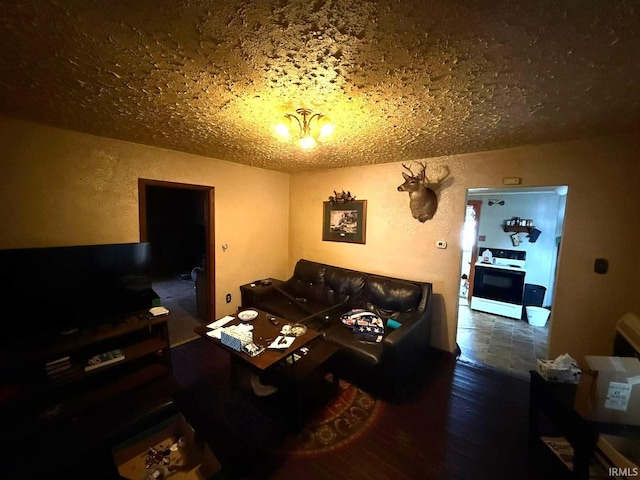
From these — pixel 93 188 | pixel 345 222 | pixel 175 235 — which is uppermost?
pixel 93 188

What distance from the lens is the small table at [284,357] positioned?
1.74m

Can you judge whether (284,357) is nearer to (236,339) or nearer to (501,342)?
(236,339)

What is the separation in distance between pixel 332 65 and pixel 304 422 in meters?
2.42

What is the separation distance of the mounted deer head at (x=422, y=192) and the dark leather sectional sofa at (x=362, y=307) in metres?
0.87

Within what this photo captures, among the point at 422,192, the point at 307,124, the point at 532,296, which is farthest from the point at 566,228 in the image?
the point at 307,124

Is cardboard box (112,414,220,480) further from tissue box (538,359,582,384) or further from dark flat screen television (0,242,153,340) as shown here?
tissue box (538,359,582,384)

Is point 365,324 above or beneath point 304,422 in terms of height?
above

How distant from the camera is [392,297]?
9.18 feet

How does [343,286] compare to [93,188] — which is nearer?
[93,188]

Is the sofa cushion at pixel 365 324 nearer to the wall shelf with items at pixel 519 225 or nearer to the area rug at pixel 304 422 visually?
the area rug at pixel 304 422

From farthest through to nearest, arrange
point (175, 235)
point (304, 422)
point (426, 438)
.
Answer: point (175, 235) < point (304, 422) < point (426, 438)

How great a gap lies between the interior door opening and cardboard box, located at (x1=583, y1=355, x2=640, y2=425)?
1980mm

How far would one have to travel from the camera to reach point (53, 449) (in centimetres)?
151

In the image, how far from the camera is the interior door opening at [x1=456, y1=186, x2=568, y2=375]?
3.68 metres
